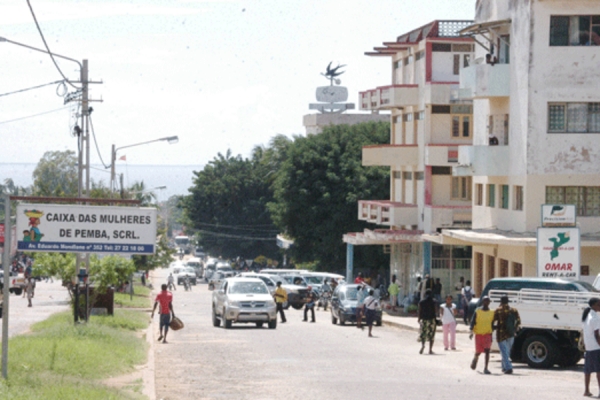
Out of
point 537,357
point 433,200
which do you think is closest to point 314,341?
point 537,357

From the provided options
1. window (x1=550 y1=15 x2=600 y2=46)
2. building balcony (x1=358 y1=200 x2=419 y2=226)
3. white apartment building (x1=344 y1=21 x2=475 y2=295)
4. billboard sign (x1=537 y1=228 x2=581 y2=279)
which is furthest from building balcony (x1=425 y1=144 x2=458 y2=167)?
billboard sign (x1=537 y1=228 x2=581 y2=279)

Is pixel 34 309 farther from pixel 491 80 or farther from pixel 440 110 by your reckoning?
pixel 491 80

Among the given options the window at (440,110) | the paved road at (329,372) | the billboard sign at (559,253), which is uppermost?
the window at (440,110)

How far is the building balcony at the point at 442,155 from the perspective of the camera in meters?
50.2

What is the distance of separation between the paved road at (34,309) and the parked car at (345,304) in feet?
34.1

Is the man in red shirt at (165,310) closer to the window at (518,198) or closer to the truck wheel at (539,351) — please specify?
the truck wheel at (539,351)

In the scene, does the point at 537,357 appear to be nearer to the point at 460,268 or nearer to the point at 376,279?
the point at 460,268

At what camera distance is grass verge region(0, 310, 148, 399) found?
49.6 feet

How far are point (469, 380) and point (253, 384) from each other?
4015 mm

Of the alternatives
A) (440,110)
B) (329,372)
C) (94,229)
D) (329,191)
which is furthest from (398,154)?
(94,229)

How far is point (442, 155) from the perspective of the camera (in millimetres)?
50312

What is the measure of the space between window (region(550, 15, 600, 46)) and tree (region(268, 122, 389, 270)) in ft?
95.5

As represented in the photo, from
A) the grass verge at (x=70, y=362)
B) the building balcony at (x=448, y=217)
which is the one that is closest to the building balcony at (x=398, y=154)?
the building balcony at (x=448, y=217)

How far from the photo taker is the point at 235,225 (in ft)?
324
